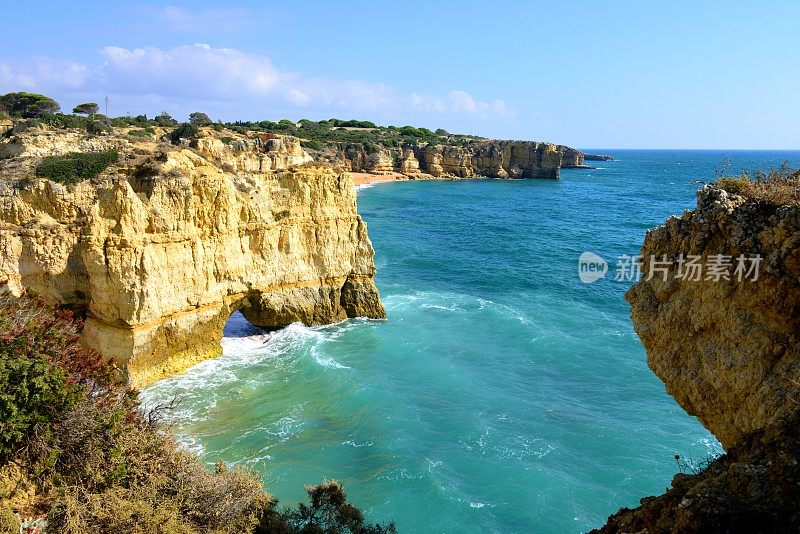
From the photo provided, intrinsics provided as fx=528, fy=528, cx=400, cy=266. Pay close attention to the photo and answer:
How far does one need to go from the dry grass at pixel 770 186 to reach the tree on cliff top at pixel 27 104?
5851 centimetres

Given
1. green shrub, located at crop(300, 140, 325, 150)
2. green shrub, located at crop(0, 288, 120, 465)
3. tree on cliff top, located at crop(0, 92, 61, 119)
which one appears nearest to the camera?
green shrub, located at crop(0, 288, 120, 465)

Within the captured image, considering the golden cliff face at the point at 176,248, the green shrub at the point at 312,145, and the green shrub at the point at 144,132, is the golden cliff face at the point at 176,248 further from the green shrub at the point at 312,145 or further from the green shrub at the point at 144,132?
the green shrub at the point at 312,145

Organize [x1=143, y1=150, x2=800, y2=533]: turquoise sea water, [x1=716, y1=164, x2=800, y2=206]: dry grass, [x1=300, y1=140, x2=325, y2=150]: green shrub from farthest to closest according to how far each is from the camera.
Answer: [x1=300, y1=140, x2=325, y2=150]: green shrub < [x1=143, y1=150, x2=800, y2=533]: turquoise sea water < [x1=716, y1=164, x2=800, y2=206]: dry grass

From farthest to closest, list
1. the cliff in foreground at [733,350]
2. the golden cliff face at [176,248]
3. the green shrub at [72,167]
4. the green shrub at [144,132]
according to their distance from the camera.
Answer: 1. the green shrub at [144,132]
2. the green shrub at [72,167]
3. the golden cliff face at [176,248]
4. the cliff in foreground at [733,350]

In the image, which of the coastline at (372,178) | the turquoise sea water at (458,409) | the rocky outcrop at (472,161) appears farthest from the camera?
the rocky outcrop at (472,161)

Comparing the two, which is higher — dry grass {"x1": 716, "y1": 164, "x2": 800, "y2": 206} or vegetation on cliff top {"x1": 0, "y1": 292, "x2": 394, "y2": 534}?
dry grass {"x1": 716, "y1": 164, "x2": 800, "y2": 206}

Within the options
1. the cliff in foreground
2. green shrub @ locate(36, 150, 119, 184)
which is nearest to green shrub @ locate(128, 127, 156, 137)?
green shrub @ locate(36, 150, 119, 184)

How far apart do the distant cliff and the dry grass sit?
91565 mm

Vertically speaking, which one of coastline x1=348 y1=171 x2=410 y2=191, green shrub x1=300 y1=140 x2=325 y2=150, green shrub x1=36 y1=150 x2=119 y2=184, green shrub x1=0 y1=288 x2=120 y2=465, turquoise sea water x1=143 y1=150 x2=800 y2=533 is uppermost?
green shrub x1=300 y1=140 x2=325 y2=150

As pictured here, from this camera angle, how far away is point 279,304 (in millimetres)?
22531

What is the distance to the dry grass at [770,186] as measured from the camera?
25.0ft

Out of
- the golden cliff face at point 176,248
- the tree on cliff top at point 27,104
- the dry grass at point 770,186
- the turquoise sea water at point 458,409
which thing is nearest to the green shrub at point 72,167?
the golden cliff face at point 176,248

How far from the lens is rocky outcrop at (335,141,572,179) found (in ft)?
337

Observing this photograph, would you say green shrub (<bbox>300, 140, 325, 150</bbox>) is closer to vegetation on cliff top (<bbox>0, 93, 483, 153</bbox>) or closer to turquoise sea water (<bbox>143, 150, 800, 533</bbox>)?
vegetation on cliff top (<bbox>0, 93, 483, 153</bbox>)
